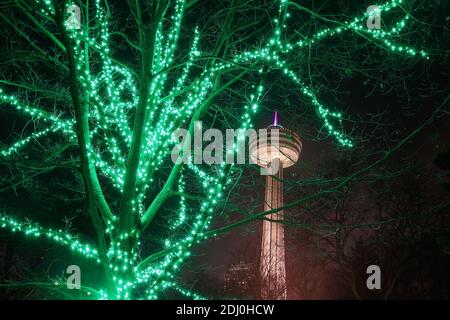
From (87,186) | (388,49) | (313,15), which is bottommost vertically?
(87,186)

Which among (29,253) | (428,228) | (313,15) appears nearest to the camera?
(313,15)

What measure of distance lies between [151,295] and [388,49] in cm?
513

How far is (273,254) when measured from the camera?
22.5 m

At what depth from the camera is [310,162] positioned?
6.23m

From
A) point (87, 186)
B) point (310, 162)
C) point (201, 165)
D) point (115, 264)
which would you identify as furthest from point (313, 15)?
point (115, 264)

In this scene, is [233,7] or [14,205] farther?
[14,205]

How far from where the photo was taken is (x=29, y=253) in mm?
18359

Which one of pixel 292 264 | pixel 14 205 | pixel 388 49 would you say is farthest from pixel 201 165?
pixel 292 264

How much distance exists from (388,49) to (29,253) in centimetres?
1716

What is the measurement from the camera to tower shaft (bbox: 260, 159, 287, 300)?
55.6ft

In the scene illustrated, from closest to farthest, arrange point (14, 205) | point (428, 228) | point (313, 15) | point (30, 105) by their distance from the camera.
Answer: point (313, 15) < point (30, 105) < point (14, 205) < point (428, 228)

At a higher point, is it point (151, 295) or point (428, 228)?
point (428, 228)

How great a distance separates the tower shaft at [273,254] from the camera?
16953mm

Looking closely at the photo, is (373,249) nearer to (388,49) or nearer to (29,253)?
(29,253)
